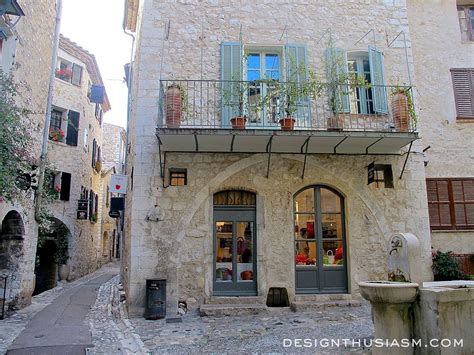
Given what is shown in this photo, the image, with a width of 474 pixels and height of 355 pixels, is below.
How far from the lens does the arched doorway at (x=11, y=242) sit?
840cm

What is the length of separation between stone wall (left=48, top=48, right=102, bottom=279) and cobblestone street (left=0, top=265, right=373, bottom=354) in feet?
28.1

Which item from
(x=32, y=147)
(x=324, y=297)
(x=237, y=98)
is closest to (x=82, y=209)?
(x=32, y=147)

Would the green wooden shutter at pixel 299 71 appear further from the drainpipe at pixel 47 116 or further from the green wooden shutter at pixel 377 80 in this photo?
the drainpipe at pixel 47 116

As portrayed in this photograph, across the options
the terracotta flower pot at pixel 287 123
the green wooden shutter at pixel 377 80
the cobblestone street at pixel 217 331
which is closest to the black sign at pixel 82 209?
the cobblestone street at pixel 217 331

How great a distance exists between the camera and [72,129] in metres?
16.9

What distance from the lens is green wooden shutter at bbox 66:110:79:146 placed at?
16.8 meters

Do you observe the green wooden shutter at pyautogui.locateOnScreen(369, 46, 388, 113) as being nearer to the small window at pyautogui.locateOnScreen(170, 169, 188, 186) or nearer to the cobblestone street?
the cobblestone street

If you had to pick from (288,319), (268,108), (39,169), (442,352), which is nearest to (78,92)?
(39,169)

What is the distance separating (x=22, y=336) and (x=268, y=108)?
248 inches

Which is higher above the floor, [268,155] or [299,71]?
[299,71]

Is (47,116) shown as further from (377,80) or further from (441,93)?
(441,93)

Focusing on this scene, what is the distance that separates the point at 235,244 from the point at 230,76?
369 centimetres

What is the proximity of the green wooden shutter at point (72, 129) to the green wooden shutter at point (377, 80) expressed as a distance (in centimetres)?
1258

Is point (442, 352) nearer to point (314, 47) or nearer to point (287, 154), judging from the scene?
point (287, 154)
